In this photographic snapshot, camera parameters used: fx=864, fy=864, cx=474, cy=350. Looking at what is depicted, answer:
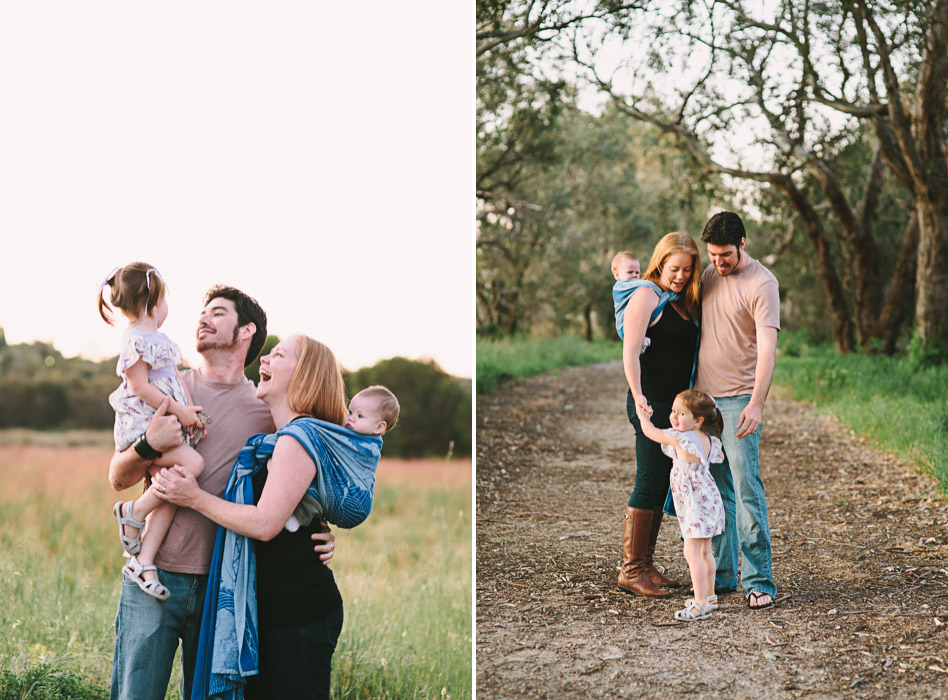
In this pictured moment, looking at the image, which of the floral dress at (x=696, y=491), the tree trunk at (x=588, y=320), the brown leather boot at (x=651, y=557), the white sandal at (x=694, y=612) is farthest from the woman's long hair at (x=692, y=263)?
the tree trunk at (x=588, y=320)

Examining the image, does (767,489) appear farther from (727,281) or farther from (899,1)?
(899,1)

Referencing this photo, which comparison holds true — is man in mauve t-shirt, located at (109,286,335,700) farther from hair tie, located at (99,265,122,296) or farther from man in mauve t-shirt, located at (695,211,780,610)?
man in mauve t-shirt, located at (695,211,780,610)

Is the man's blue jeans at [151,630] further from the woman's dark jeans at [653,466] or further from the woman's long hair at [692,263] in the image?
the woman's long hair at [692,263]

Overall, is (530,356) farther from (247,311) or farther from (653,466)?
(247,311)

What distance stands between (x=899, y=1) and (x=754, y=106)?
1.82 meters

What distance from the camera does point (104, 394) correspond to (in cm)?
791

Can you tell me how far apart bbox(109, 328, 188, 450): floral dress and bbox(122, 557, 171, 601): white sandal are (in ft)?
0.82

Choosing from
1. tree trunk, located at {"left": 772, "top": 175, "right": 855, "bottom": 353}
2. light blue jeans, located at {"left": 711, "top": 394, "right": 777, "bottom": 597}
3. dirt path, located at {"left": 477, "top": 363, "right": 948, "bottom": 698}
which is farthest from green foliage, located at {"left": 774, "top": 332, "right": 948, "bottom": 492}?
light blue jeans, located at {"left": 711, "top": 394, "right": 777, "bottom": 597}

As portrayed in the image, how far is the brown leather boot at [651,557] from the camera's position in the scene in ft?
9.40

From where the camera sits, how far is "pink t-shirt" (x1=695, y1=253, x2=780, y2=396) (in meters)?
2.61

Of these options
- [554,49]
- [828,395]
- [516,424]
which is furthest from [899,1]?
[516,424]

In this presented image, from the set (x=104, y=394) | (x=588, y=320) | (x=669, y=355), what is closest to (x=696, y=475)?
(x=669, y=355)

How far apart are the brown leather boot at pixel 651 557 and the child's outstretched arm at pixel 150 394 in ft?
5.36

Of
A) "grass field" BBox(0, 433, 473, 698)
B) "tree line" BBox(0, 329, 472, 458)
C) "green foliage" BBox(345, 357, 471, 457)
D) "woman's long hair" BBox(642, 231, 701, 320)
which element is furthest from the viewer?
"green foliage" BBox(345, 357, 471, 457)
